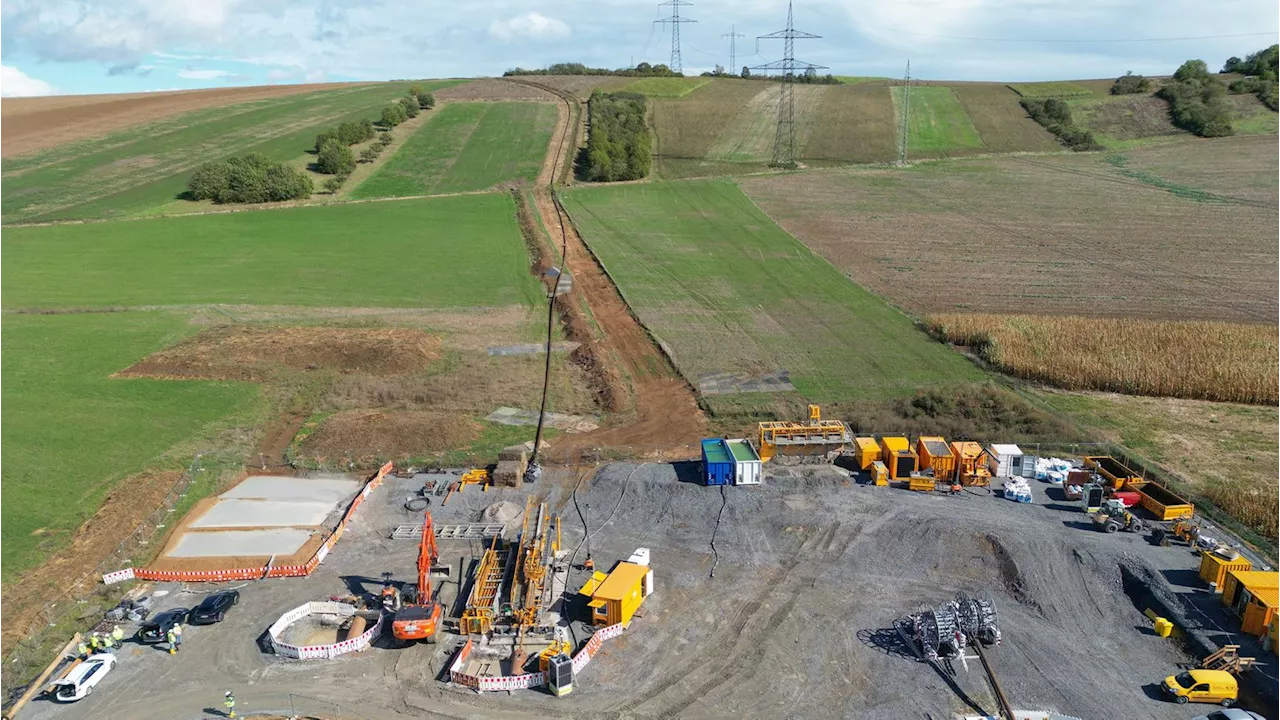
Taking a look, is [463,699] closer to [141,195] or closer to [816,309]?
[816,309]

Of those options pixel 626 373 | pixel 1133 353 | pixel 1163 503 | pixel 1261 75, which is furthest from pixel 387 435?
pixel 1261 75

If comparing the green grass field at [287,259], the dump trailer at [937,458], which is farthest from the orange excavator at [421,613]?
the green grass field at [287,259]

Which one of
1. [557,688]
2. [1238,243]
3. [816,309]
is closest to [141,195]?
[816,309]

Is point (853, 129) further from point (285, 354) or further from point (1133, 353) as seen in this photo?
point (285, 354)

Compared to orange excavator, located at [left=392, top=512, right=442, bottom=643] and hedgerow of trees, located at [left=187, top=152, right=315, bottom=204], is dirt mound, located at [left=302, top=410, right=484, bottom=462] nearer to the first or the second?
orange excavator, located at [left=392, top=512, right=442, bottom=643]

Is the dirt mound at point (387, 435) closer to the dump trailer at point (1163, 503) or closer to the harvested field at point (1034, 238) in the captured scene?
the dump trailer at point (1163, 503)

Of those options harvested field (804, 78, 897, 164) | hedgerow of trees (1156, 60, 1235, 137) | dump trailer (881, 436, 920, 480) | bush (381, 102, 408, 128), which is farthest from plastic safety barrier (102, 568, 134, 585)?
hedgerow of trees (1156, 60, 1235, 137)
